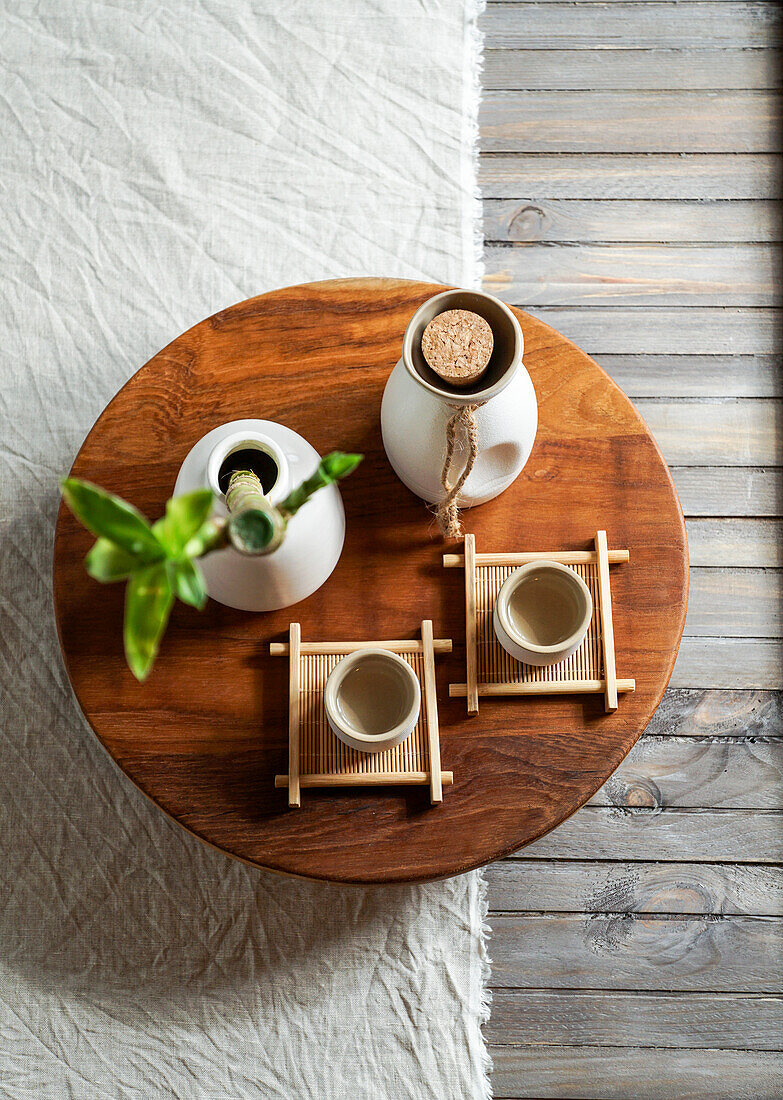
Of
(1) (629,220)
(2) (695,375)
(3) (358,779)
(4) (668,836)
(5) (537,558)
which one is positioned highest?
(1) (629,220)

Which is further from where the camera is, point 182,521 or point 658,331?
point 658,331

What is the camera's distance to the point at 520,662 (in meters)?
0.92

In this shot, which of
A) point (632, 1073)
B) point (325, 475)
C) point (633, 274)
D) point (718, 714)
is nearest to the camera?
point (325, 475)

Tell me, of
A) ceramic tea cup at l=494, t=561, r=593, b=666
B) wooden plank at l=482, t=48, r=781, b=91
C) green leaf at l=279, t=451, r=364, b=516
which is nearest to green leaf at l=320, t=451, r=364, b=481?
green leaf at l=279, t=451, r=364, b=516

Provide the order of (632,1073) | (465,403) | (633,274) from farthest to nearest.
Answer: (633,274) → (632,1073) → (465,403)

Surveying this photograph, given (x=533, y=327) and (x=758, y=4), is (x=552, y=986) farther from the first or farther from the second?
(x=758, y=4)

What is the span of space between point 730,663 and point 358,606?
Answer: 792 mm

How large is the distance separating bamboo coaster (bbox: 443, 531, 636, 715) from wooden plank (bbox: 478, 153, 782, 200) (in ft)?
2.90

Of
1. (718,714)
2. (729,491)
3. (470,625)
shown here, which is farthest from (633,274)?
(470,625)

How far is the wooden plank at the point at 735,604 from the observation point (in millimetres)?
1439

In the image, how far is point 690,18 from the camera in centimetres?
159

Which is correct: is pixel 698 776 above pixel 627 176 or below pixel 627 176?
below

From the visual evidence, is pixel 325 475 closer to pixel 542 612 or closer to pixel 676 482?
pixel 542 612

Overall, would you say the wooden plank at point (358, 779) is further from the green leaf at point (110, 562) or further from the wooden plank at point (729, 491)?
the wooden plank at point (729, 491)
